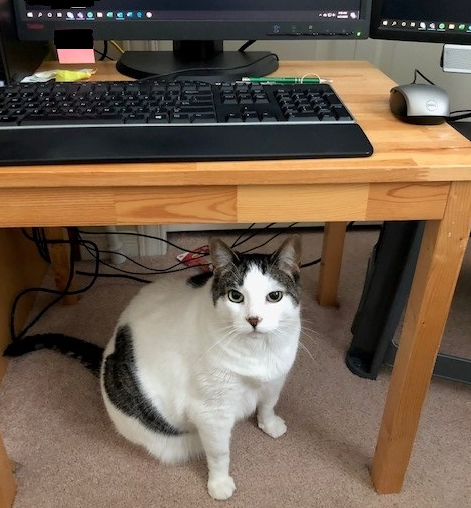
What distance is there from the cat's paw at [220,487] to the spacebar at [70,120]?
701 millimetres

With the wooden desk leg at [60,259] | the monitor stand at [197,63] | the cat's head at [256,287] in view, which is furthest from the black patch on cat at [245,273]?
the wooden desk leg at [60,259]

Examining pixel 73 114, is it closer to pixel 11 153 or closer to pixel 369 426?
pixel 11 153

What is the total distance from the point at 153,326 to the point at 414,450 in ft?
2.04

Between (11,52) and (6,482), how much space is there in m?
0.79

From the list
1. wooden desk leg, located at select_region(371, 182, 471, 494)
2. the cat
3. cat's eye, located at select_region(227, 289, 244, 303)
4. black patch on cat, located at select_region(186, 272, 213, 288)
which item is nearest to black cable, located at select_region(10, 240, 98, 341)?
the cat

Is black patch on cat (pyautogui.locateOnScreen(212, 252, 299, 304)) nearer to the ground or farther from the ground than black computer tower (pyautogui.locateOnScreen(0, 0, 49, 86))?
nearer to the ground

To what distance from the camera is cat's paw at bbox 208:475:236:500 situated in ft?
3.38

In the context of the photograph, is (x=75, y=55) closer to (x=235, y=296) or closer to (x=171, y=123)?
(x=171, y=123)

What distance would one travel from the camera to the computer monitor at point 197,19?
96cm

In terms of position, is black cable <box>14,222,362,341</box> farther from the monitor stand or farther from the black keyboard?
the black keyboard

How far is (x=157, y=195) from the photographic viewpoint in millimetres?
697

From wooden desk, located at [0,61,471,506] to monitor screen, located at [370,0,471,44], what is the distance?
0.19 m

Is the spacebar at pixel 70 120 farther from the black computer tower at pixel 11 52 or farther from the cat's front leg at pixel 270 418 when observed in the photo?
the cat's front leg at pixel 270 418

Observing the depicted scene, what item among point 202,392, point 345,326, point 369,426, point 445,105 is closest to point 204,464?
point 202,392
